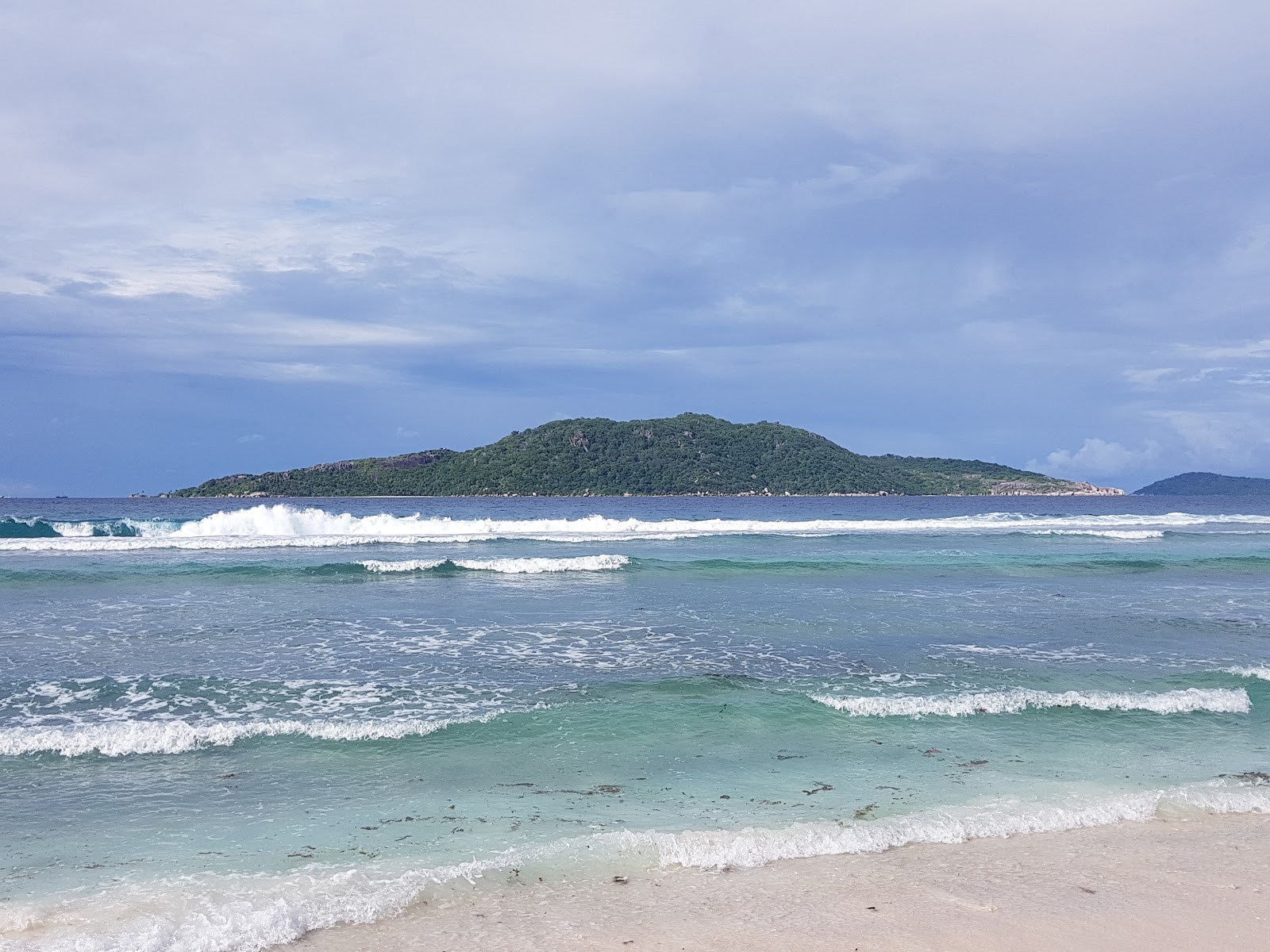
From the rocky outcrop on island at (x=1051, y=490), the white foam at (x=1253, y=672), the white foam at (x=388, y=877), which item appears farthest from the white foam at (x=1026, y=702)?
the rocky outcrop on island at (x=1051, y=490)

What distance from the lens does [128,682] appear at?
37.6 ft

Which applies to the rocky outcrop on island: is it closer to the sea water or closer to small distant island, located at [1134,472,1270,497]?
small distant island, located at [1134,472,1270,497]

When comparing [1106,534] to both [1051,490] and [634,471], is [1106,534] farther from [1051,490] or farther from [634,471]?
[1051,490]

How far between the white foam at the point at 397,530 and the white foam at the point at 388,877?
29.3m

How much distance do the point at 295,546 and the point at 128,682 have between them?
22.5 meters

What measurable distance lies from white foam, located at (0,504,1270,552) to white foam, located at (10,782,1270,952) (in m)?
29.3

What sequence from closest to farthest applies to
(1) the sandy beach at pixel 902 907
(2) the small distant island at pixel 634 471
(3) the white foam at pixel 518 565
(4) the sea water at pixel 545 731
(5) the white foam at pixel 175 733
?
1. (1) the sandy beach at pixel 902 907
2. (4) the sea water at pixel 545 731
3. (5) the white foam at pixel 175 733
4. (3) the white foam at pixel 518 565
5. (2) the small distant island at pixel 634 471

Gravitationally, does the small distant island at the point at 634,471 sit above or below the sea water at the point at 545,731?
above

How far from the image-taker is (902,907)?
5535mm

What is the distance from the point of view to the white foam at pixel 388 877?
5.14 m

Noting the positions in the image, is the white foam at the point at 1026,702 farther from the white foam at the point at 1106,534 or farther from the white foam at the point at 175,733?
the white foam at the point at 1106,534

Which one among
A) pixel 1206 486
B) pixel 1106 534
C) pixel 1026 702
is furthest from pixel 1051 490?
pixel 1026 702

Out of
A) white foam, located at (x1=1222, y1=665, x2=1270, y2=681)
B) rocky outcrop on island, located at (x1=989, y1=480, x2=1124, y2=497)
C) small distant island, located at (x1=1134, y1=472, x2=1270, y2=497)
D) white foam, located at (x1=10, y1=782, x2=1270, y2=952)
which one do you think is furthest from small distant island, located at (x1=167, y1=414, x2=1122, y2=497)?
white foam, located at (x1=10, y1=782, x2=1270, y2=952)

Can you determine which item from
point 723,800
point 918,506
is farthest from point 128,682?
point 918,506
